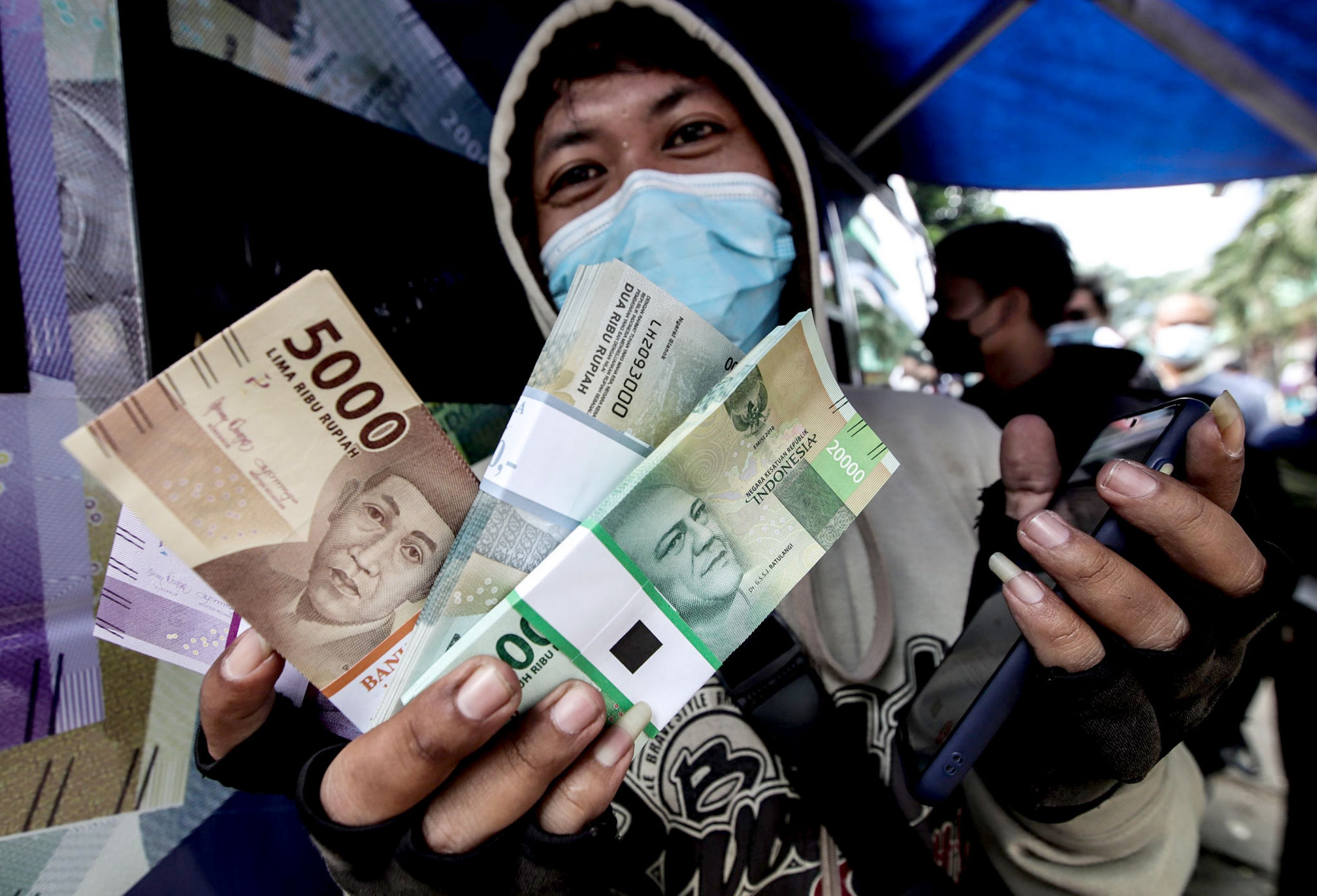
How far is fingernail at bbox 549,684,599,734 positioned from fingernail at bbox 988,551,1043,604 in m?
0.42

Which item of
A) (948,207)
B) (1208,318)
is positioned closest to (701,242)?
(1208,318)

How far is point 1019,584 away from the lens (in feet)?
1.99

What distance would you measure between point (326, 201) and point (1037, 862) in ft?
5.92

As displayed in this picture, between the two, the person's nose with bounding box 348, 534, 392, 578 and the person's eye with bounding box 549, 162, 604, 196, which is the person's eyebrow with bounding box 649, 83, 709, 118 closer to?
the person's eye with bounding box 549, 162, 604, 196

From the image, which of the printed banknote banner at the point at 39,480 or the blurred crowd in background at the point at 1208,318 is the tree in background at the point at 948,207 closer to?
the blurred crowd in background at the point at 1208,318

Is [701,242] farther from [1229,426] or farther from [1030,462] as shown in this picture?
[1229,426]

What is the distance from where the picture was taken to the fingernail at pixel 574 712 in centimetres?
50

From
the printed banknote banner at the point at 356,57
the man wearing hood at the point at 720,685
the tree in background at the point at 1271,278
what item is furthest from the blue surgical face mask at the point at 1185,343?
the tree in background at the point at 1271,278

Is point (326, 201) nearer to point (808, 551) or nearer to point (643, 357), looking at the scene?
point (643, 357)

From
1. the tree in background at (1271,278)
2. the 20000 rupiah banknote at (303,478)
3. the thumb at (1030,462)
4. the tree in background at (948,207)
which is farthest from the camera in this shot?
the tree in background at (1271,278)

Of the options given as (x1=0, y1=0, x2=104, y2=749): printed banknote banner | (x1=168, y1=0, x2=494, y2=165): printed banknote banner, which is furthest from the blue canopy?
(x1=0, y1=0, x2=104, y2=749): printed banknote banner

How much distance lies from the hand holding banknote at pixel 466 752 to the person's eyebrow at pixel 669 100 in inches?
41.2

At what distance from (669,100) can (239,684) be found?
114 centimetres

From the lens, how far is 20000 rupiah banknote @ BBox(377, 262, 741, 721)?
1.70 feet
